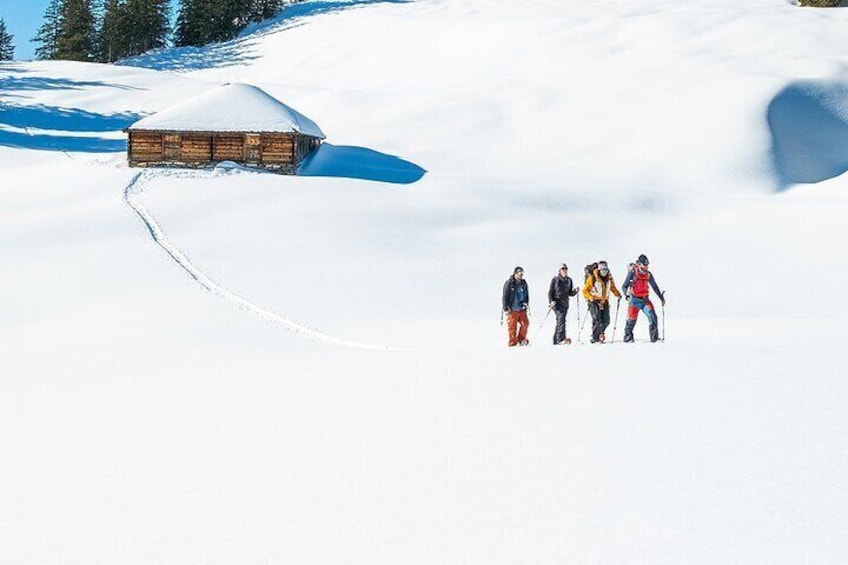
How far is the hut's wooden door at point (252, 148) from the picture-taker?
36188mm

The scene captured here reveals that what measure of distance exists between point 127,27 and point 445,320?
66.3 meters

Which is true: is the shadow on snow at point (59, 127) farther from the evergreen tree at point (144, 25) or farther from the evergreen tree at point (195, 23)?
the evergreen tree at point (195, 23)

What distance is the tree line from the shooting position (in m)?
75.2

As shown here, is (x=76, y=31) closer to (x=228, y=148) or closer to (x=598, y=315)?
(x=228, y=148)

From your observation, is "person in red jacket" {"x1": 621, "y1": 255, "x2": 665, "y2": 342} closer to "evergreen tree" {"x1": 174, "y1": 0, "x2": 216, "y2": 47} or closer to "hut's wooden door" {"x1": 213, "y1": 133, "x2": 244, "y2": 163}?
"hut's wooden door" {"x1": 213, "y1": 133, "x2": 244, "y2": 163}

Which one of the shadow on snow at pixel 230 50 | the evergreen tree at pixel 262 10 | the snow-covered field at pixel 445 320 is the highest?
the evergreen tree at pixel 262 10

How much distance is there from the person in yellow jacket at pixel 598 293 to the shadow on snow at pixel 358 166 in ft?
67.6

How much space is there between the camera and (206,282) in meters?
22.3

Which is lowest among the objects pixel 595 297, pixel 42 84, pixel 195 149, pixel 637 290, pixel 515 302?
pixel 515 302

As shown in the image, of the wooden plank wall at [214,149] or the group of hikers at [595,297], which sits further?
the wooden plank wall at [214,149]

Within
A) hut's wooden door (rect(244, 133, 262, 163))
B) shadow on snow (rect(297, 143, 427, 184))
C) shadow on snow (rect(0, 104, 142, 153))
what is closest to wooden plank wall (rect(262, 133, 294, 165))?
hut's wooden door (rect(244, 133, 262, 163))

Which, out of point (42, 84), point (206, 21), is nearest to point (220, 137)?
point (42, 84)

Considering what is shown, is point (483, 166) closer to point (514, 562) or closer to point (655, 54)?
point (655, 54)

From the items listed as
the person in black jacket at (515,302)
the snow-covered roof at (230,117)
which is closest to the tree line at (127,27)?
the snow-covered roof at (230,117)
